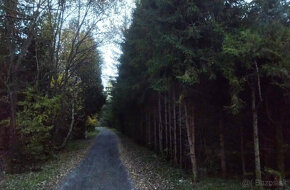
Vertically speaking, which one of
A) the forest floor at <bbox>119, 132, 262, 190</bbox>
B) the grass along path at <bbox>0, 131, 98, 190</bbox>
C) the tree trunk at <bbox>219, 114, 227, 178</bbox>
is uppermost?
the tree trunk at <bbox>219, 114, 227, 178</bbox>

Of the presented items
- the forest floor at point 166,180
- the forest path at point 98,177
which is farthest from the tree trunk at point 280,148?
the forest path at point 98,177

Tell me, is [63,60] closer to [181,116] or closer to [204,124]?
[181,116]

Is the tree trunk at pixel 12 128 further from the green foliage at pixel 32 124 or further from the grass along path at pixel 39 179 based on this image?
the grass along path at pixel 39 179

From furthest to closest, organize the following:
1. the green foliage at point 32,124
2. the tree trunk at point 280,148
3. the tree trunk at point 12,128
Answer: the green foliage at point 32,124 → the tree trunk at point 12,128 → the tree trunk at point 280,148

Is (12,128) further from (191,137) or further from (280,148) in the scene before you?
(280,148)

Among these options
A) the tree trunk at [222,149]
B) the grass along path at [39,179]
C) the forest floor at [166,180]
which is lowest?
the grass along path at [39,179]

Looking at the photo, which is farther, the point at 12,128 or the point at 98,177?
the point at 12,128

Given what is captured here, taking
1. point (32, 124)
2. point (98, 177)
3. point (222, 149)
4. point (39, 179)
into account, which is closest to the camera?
point (222, 149)

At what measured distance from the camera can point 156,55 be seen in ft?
27.9

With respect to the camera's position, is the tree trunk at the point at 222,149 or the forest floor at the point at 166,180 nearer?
the forest floor at the point at 166,180

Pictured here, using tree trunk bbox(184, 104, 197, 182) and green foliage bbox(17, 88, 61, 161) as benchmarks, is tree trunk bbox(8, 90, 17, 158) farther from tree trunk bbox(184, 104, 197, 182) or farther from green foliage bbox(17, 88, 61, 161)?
tree trunk bbox(184, 104, 197, 182)

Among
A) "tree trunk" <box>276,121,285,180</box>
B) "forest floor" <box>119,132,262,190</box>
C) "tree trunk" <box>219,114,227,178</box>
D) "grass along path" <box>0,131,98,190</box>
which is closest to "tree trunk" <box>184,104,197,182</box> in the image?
"forest floor" <box>119,132,262,190</box>

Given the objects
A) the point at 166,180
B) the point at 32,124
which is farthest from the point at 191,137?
the point at 32,124

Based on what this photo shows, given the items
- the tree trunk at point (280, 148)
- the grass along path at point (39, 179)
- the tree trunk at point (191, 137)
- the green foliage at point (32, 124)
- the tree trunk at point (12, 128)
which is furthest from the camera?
the green foliage at point (32, 124)
